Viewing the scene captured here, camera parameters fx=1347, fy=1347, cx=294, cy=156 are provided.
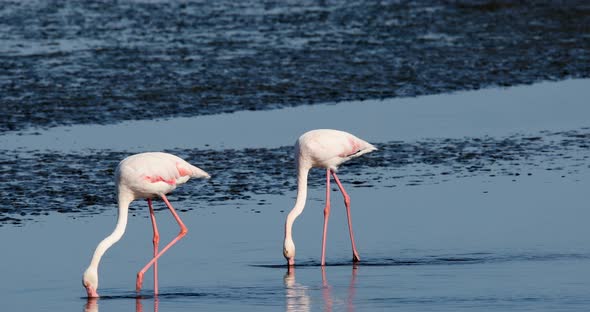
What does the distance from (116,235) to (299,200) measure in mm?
1555

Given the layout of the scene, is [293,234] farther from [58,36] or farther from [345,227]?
[58,36]

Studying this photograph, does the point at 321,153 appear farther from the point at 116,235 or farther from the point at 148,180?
the point at 116,235

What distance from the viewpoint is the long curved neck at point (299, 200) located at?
9141mm

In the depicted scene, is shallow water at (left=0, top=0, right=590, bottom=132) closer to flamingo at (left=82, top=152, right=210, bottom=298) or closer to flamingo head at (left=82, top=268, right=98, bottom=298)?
flamingo at (left=82, top=152, right=210, bottom=298)

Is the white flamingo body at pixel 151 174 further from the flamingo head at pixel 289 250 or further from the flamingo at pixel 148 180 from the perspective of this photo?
the flamingo head at pixel 289 250

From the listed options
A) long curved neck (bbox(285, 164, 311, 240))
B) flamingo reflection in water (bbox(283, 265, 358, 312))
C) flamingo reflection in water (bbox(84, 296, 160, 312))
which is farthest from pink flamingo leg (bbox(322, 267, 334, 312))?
flamingo reflection in water (bbox(84, 296, 160, 312))

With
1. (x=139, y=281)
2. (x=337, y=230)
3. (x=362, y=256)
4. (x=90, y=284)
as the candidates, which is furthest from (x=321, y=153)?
(x=90, y=284)

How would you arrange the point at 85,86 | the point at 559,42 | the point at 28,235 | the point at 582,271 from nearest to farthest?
the point at 582,271, the point at 28,235, the point at 85,86, the point at 559,42

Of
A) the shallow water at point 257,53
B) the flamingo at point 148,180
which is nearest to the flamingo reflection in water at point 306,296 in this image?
the flamingo at point 148,180

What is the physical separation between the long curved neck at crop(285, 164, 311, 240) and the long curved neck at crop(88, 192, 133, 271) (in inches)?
42.6

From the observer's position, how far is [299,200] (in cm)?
959

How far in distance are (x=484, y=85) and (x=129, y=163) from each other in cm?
846

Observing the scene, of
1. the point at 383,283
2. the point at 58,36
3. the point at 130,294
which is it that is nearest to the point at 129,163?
the point at 130,294

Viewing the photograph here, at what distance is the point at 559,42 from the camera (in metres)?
19.6
